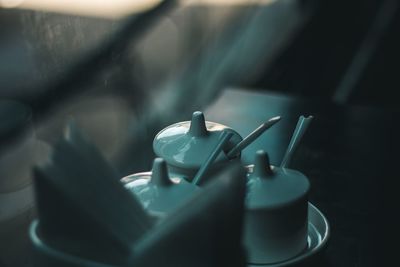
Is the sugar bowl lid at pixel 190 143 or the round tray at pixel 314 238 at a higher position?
the sugar bowl lid at pixel 190 143

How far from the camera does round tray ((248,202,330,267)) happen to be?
1.91ft

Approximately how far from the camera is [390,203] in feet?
2.93

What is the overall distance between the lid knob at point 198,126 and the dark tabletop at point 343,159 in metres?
0.24

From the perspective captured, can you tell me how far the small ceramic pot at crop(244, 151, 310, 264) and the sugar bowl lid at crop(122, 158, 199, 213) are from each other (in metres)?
0.07

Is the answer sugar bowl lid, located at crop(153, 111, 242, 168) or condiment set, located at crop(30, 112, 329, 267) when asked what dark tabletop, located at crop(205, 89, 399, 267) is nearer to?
condiment set, located at crop(30, 112, 329, 267)

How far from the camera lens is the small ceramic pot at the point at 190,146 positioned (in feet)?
2.31

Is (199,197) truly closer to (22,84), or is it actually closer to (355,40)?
(22,84)

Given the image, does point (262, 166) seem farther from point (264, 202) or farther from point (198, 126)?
point (198, 126)

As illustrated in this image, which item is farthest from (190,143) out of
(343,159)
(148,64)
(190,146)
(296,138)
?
(148,64)

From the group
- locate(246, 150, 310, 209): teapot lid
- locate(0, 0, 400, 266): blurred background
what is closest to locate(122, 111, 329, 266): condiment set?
locate(246, 150, 310, 209): teapot lid

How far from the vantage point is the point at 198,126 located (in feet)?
2.45

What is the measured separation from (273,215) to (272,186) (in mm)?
36

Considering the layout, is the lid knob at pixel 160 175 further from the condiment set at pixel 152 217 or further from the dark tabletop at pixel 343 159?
the dark tabletop at pixel 343 159

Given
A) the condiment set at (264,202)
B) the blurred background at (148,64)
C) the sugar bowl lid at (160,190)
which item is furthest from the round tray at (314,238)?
the blurred background at (148,64)
